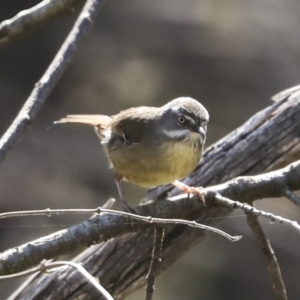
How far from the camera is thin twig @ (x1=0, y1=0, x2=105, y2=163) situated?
8.76ft

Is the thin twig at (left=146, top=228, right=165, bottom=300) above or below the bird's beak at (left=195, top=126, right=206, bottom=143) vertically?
below

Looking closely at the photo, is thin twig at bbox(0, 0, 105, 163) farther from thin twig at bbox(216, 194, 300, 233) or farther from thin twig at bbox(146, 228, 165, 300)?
thin twig at bbox(216, 194, 300, 233)

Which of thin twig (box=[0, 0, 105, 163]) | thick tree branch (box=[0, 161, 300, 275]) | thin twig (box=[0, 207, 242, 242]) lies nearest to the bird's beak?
thick tree branch (box=[0, 161, 300, 275])

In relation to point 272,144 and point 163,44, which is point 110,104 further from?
point 272,144

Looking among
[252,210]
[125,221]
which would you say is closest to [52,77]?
[125,221]

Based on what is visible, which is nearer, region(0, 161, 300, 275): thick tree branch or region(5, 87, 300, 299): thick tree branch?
region(0, 161, 300, 275): thick tree branch

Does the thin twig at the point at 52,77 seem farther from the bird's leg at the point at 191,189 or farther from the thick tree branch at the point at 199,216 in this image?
the thick tree branch at the point at 199,216

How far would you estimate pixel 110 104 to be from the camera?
26.8ft

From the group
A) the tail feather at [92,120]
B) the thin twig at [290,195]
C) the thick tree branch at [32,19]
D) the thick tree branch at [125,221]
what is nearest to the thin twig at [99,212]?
the thick tree branch at [125,221]

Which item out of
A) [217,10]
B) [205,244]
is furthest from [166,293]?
[217,10]

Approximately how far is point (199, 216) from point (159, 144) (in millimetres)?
482

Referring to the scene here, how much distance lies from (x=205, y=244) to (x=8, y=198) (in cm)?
227

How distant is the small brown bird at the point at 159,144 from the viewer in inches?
139

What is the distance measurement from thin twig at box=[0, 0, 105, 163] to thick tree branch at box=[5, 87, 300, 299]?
1.21 meters
